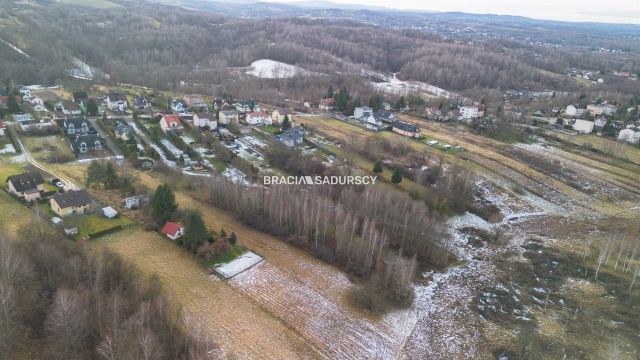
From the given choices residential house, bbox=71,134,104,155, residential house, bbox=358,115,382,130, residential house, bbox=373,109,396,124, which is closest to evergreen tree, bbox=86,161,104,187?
residential house, bbox=71,134,104,155

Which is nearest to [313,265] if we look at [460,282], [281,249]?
[281,249]

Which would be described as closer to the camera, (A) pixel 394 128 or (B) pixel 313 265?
(B) pixel 313 265

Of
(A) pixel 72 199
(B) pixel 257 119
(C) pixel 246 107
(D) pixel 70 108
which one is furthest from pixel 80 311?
(C) pixel 246 107

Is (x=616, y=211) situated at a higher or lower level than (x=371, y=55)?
lower

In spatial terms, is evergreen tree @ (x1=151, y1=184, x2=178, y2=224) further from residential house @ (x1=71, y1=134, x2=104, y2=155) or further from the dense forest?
the dense forest

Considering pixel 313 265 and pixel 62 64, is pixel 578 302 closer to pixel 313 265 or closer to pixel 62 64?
pixel 313 265
